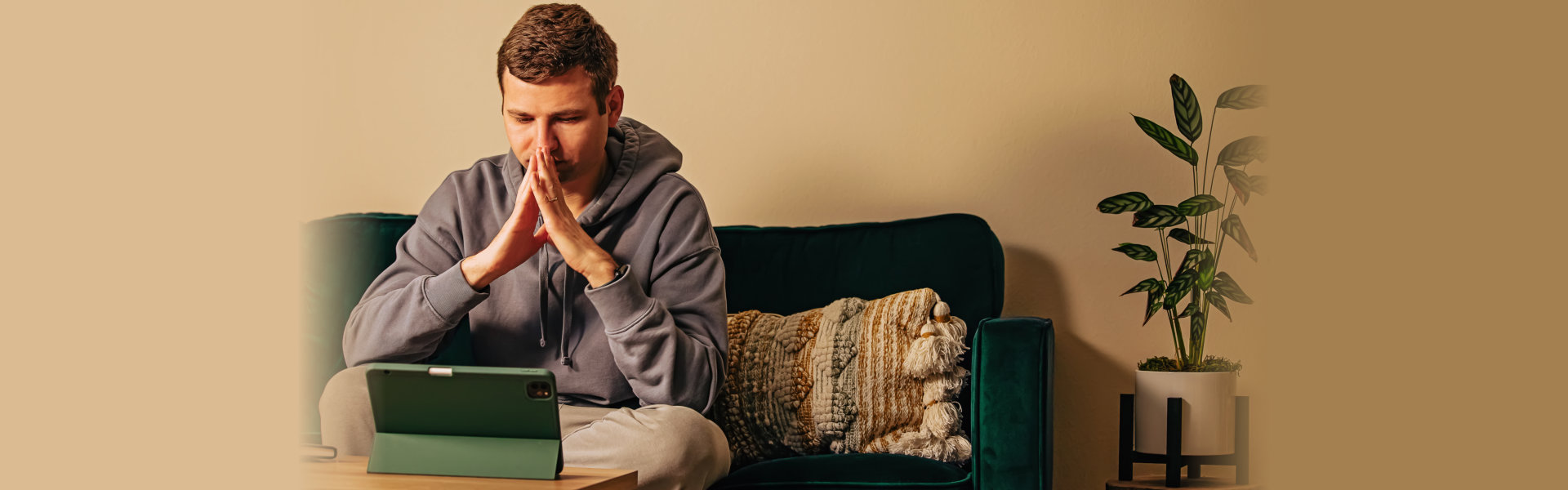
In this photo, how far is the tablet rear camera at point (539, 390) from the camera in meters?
0.89

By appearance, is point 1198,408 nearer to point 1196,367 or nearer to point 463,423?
point 1196,367

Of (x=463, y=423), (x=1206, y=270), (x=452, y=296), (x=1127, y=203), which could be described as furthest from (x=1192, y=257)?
(x=463, y=423)

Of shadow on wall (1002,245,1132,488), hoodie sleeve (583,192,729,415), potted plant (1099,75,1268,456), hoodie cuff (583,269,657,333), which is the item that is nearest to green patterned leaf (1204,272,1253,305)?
potted plant (1099,75,1268,456)

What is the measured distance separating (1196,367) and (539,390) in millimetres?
1206

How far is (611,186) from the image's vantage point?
1595 mm

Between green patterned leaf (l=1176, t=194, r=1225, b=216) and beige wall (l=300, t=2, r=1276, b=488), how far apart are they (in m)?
0.19

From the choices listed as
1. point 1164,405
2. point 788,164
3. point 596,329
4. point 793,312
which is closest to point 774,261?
point 793,312

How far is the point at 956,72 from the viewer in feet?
6.88

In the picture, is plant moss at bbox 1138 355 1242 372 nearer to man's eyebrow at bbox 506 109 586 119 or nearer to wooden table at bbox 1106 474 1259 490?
wooden table at bbox 1106 474 1259 490

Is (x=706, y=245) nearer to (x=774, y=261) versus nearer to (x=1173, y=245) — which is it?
(x=774, y=261)

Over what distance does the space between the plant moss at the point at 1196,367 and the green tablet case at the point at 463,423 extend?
1.14 metres

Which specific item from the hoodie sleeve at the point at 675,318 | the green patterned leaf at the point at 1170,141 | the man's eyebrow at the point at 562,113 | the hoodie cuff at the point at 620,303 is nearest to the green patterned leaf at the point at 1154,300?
the green patterned leaf at the point at 1170,141

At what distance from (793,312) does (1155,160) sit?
0.74 metres

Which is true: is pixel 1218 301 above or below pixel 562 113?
below
